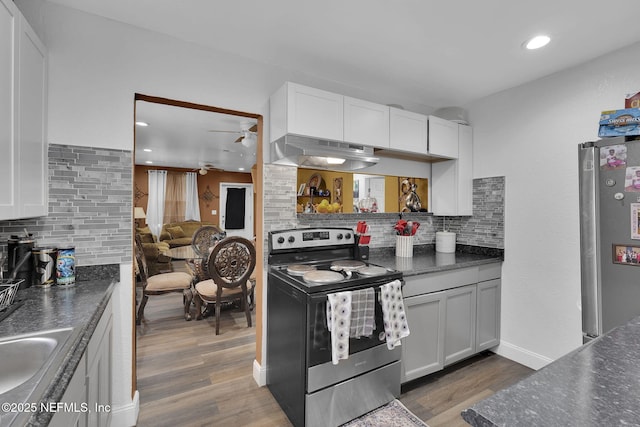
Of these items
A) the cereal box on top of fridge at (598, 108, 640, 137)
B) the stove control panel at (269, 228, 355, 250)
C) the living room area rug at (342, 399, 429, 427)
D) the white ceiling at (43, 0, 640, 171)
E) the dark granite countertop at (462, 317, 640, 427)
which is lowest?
the living room area rug at (342, 399, 429, 427)

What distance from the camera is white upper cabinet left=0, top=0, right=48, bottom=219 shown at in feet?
3.68

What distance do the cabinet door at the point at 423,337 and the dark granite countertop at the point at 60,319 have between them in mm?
1731

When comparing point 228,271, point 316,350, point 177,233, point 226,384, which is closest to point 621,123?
point 316,350

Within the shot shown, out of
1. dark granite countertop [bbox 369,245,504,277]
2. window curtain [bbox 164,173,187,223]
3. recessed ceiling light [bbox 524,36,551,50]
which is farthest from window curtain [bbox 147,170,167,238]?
recessed ceiling light [bbox 524,36,551,50]

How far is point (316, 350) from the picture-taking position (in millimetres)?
1649

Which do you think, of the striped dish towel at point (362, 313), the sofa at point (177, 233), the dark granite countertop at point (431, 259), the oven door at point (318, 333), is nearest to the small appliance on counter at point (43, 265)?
the oven door at point (318, 333)

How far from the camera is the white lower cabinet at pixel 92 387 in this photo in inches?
33.4

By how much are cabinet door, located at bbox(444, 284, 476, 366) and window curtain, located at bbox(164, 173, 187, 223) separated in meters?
7.54

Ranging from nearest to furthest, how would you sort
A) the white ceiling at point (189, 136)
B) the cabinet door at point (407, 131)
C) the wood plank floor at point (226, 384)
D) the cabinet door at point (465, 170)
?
the wood plank floor at point (226, 384)
the cabinet door at point (407, 131)
the cabinet door at point (465, 170)
the white ceiling at point (189, 136)

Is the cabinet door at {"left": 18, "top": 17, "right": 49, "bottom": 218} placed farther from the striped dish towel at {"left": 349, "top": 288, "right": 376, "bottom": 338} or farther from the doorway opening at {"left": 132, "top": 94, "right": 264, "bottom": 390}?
the striped dish towel at {"left": 349, "top": 288, "right": 376, "bottom": 338}

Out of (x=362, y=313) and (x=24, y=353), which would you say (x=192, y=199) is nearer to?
(x=362, y=313)

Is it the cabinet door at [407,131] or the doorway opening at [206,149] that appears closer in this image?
the doorway opening at [206,149]

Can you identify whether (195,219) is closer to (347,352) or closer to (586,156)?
(347,352)

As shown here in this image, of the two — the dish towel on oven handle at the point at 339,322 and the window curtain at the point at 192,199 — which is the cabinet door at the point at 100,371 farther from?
the window curtain at the point at 192,199
